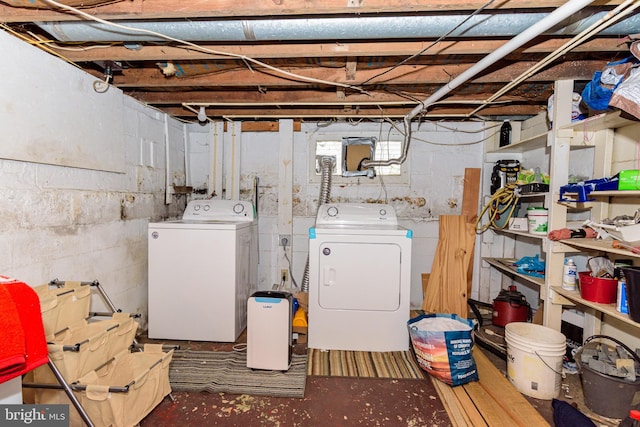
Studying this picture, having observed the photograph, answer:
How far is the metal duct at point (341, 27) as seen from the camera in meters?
1.48

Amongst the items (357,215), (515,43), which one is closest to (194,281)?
(357,215)

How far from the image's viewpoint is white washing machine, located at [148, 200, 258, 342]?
2.52 meters

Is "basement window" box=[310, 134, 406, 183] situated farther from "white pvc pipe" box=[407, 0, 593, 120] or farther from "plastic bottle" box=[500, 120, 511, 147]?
"white pvc pipe" box=[407, 0, 593, 120]

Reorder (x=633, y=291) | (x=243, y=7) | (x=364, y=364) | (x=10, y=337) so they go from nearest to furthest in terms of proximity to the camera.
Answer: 1. (x=10, y=337)
2. (x=243, y=7)
3. (x=633, y=291)
4. (x=364, y=364)

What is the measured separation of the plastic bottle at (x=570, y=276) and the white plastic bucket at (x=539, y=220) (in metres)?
0.28

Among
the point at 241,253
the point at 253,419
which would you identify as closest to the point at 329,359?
the point at 253,419

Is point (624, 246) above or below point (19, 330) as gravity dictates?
above

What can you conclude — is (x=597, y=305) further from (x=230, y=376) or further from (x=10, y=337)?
(x=10, y=337)

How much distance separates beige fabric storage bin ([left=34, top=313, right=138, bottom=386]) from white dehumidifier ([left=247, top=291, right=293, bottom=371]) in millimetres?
744

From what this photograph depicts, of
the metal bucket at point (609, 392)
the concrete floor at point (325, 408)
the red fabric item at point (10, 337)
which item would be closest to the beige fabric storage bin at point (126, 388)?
the concrete floor at point (325, 408)

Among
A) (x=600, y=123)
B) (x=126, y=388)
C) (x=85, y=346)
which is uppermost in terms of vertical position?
(x=600, y=123)

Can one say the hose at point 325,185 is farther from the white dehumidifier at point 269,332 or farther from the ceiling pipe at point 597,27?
the ceiling pipe at point 597,27

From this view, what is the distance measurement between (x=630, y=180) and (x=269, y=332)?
2381 millimetres

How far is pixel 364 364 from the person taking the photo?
2.37 metres
